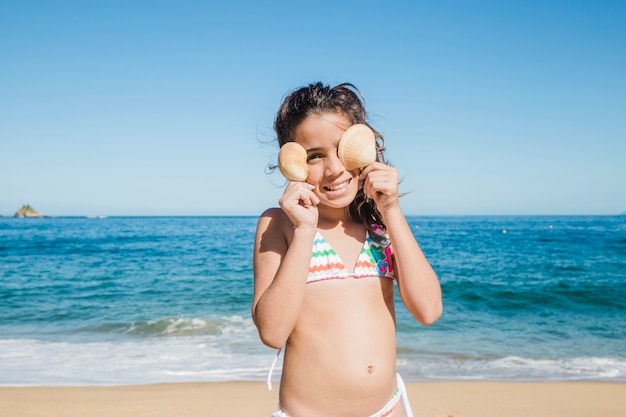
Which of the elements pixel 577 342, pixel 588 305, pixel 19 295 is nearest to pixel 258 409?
pixel 577 342

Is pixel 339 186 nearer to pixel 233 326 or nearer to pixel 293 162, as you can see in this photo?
pixel 293 162

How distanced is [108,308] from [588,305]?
11.7 meters

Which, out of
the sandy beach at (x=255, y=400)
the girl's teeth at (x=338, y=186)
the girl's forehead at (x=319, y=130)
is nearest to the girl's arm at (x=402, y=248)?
the girl's teeth at (x=338, y=186)

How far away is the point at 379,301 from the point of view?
2131mm

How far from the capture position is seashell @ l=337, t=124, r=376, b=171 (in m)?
1.93

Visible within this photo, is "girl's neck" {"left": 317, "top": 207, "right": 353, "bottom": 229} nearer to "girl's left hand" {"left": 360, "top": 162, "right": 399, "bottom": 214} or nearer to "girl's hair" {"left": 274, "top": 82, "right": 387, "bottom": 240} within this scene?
"girl's hair" {"left": 274, "top": 82, "right": 387, "bottom": 240}

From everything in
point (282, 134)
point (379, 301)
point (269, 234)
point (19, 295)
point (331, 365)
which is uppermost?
point (282, 134)

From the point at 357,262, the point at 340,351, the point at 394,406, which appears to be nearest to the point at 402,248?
the point at 357,262

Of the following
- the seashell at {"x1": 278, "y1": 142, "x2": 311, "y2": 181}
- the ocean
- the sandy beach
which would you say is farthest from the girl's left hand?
the ocean

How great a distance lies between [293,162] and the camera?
1.94 metres

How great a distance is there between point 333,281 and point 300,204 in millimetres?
363

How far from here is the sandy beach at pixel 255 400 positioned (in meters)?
5.13

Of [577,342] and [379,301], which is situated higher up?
[379,301]

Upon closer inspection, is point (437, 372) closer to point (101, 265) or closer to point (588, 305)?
point (588, 305)
